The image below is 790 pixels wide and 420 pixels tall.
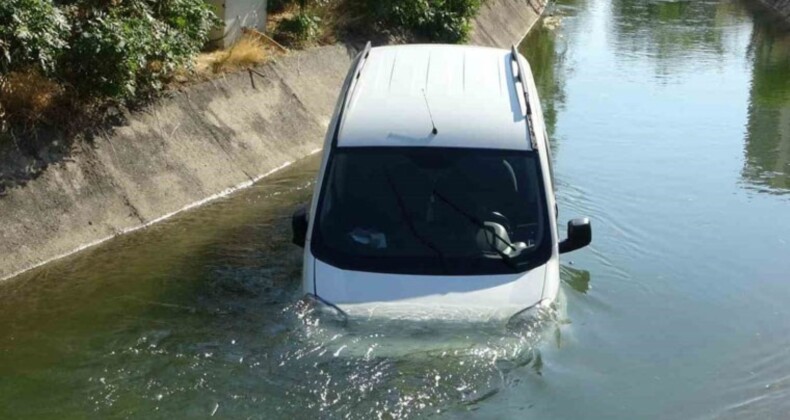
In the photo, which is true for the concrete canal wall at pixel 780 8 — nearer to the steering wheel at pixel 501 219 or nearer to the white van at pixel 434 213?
the white van at pixel 434 213

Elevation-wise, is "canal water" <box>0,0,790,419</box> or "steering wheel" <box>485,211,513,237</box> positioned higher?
"steering wheel" <box>485,211,513,237</box>

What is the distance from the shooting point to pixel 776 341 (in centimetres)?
893

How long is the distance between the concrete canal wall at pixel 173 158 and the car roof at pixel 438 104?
3538 mm

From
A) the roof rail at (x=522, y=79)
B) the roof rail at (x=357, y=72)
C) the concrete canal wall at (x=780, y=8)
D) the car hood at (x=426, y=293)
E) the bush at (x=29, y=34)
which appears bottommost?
the concrete canal wall at (x=780, y=8)

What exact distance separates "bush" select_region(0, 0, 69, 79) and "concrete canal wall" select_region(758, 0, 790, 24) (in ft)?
106

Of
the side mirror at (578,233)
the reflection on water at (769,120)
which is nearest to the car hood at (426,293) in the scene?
the side mirror at (578,233)

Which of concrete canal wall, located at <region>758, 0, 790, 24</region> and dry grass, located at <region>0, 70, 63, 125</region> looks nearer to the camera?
dry grass, located at <region>0, 70, 63, 125</region>

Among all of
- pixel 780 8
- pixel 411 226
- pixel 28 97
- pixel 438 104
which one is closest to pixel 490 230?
pixel 411 226

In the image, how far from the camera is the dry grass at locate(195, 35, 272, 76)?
1439 centimetres

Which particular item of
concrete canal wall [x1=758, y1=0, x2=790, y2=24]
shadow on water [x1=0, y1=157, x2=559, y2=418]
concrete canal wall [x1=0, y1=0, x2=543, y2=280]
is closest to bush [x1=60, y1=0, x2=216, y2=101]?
concrete canal wall [x1=0, y1=0, x2=543, y2=280]

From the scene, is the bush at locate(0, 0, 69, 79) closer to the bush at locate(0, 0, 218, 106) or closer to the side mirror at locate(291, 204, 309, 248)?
the bush at locate(0, 0, 218, 106)

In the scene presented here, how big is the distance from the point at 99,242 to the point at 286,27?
770 centimetres

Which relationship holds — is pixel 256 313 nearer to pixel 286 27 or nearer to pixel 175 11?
pixel 175 11

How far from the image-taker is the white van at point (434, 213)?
7305mm
